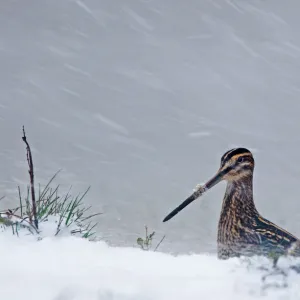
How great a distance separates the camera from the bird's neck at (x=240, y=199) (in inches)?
222

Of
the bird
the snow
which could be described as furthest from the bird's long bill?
the snow

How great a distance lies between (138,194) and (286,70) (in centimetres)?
440

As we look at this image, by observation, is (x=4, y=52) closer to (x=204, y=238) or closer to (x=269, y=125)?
(x=269, y=125)

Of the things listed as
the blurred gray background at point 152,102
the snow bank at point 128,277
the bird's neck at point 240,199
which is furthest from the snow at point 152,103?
the snow bank at point 128,277

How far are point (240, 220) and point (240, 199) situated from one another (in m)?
0.23

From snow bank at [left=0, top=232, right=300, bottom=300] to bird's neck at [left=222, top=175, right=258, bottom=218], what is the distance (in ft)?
5.83

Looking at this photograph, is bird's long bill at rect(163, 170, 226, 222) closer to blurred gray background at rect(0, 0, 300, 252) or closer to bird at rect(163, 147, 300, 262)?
bird at rect(163, 147, 300, 262)

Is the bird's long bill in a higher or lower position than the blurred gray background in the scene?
lower

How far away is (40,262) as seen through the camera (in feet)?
12.2

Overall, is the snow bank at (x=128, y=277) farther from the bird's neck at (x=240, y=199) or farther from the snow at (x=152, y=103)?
the snow at (x=152, y=103)

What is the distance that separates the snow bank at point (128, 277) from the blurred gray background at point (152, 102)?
480 centimetres

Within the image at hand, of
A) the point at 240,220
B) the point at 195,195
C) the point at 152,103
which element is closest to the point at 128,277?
the point at 240,220

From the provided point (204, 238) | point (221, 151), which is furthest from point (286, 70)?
point (204, 238)

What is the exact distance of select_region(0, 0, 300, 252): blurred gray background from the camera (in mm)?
10352
